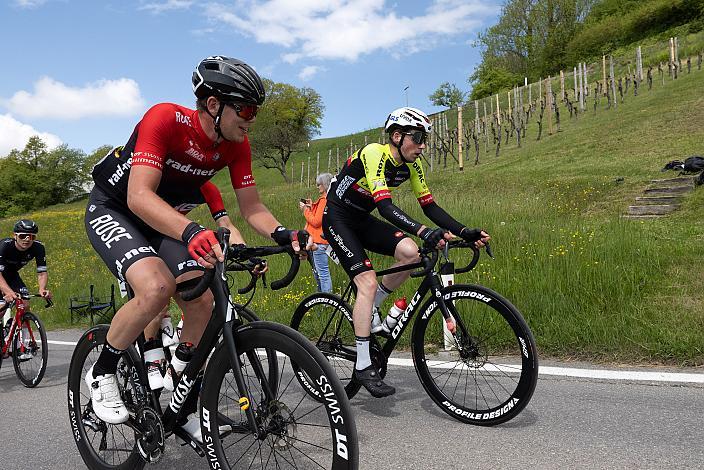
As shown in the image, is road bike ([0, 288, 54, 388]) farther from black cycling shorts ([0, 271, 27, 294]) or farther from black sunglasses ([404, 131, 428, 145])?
black sunglasses ([404, 131, 428, 145])

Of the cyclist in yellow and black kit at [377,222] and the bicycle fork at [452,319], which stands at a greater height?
the cyclist in yellow and black kit at [377,222]

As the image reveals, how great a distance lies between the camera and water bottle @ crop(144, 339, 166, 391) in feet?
10.0

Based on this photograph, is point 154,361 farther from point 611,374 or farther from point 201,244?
point 611,374

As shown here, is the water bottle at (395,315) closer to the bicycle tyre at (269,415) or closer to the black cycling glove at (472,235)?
the black cycling glove at (472,235)

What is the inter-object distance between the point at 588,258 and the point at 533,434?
427 cm

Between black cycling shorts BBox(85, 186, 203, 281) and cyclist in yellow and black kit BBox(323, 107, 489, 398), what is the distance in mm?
1652

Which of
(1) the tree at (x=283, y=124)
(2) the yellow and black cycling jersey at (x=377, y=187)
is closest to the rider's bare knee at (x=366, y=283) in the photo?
(2) the yellow and black cycling jersey at (x=377, y=187)

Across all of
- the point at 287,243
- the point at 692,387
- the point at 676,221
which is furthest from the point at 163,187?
the point at 676,221

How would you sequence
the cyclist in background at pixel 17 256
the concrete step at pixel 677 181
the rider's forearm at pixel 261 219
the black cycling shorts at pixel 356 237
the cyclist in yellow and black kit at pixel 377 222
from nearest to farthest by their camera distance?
the rider's forearm at pixel 261 219 → the cyclist in yellow and black kit at pixel 377 222 → the black cycling shorts at pixel 356 237 → the cyclist in background at pixel 17 256 → the concrete step at pixel 677 181

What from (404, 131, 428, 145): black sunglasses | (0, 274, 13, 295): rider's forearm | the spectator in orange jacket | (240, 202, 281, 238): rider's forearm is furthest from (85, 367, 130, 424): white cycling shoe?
the spectator in orange jacket

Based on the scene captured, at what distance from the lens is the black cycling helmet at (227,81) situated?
2916 millimetres

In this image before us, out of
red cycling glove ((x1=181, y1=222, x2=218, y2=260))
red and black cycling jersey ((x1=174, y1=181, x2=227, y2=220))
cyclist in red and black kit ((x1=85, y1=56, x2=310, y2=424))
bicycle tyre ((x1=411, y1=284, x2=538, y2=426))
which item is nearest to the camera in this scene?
red cycling glove ((x1=181, y1=222, x2=218, y2=260))

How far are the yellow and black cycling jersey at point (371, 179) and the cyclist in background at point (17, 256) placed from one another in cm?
449

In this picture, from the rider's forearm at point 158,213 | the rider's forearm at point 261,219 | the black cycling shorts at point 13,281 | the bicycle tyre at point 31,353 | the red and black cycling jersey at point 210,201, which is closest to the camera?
the rider's forearm at point 158,213
